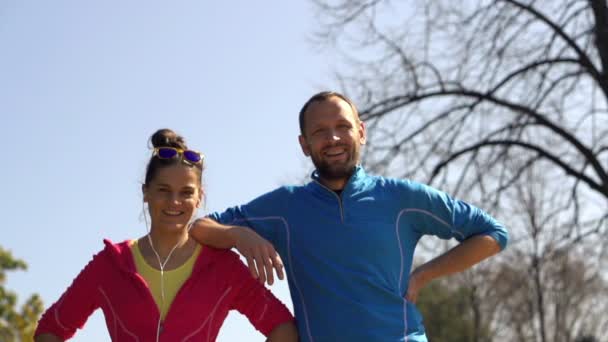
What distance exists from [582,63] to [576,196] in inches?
69.6

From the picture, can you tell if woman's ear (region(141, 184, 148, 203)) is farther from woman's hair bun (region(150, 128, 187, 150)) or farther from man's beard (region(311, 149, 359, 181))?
man's beard (region(311, 149, 359, 181))

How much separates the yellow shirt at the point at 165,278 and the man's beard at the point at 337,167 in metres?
0.65

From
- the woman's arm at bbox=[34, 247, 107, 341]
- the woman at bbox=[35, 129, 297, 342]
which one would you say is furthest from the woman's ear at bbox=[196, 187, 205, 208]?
the woman's arm at bbox=[34, 247, 107, 341]

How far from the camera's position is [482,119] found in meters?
11.5

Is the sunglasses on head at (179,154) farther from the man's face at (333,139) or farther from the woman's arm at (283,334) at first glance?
the woman's arm at (283,334)

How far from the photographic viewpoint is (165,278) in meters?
3.73

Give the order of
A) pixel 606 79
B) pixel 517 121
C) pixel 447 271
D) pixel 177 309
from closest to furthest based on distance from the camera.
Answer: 1. pixel 177 309
2. pixel 447 271
3. pixel 606 79
4. pixel 517 121

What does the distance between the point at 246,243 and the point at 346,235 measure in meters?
0.43

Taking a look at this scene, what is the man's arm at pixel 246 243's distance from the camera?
339cm

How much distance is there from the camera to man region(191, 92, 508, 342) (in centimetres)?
353

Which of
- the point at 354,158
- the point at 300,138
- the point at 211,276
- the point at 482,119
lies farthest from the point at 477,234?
the point at 482,119

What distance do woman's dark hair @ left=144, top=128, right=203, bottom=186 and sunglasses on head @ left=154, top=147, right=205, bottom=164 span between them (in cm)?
1

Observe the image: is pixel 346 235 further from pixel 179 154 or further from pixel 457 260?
pixel 179 154

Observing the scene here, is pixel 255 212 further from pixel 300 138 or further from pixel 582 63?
pixel 582 63
